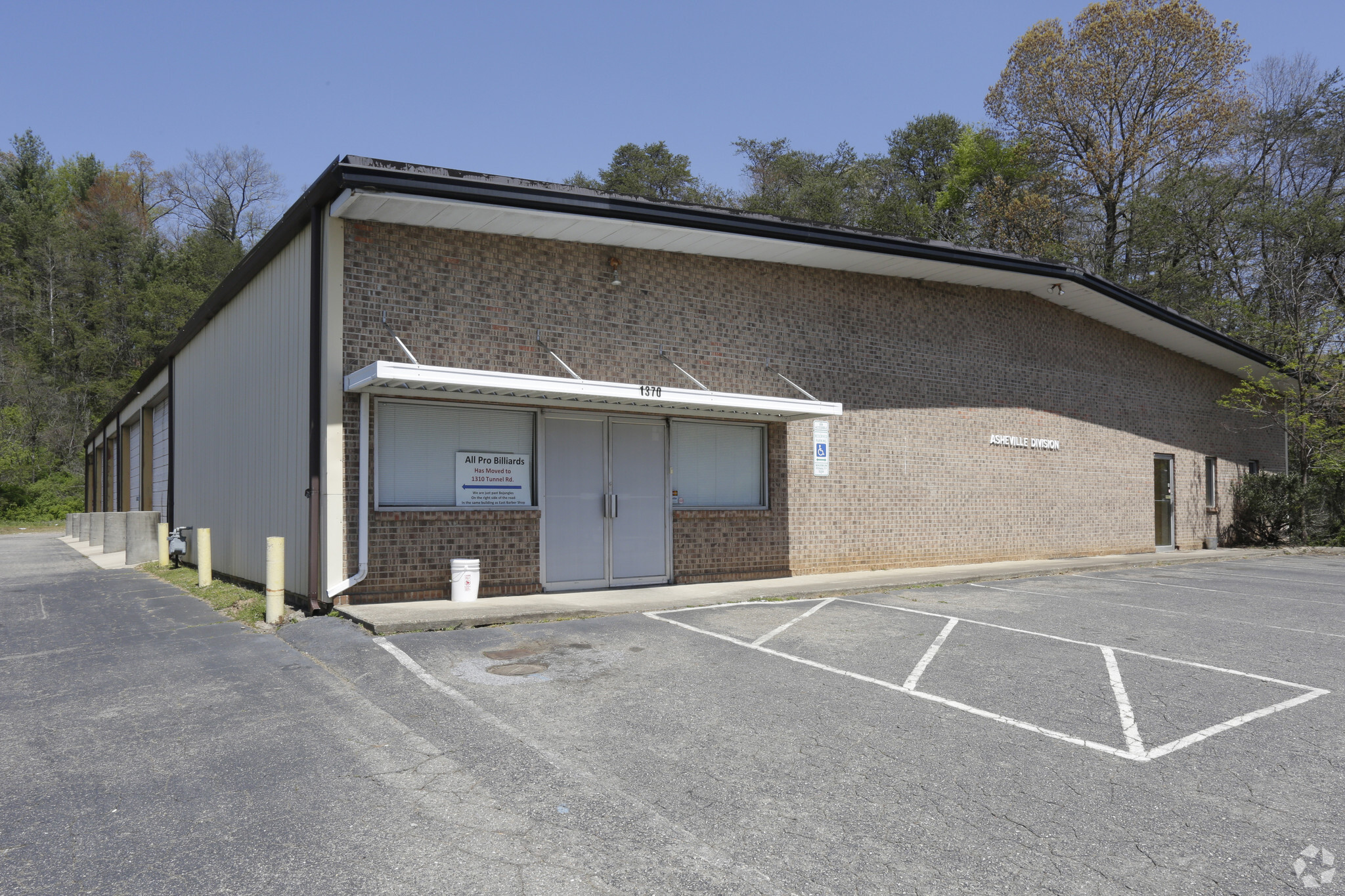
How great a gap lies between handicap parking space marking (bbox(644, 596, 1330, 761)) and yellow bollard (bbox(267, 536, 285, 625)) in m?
4.00

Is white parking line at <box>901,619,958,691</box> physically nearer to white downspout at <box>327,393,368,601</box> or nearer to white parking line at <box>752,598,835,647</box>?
white parking line at <box>752,598,835,647</box>

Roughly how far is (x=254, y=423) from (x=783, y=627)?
828 cm

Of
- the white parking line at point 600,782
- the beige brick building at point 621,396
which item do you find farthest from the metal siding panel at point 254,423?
the white parking line at point 600,782

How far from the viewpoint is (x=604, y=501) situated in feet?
38.9

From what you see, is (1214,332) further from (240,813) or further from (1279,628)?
(240,813)

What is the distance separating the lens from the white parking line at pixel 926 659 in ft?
22.0

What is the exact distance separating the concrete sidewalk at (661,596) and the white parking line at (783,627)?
0.67 meters

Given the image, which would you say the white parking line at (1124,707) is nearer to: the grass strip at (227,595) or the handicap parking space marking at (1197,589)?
the handicap parking space marking at (1197,589)

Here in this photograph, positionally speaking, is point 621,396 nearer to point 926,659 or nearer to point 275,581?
point 275,581

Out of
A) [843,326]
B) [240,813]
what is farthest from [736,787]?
[843,326]

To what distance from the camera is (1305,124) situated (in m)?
31.5

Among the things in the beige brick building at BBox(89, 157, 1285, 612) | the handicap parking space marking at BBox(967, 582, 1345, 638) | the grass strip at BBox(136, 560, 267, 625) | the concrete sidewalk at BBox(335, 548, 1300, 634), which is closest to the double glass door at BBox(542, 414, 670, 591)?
the beige brick building at BBox(89, 157, 1285, 612)

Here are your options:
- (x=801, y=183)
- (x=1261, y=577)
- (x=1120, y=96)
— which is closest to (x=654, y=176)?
(x=801, y=183)

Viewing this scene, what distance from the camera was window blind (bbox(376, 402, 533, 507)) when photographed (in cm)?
1023
